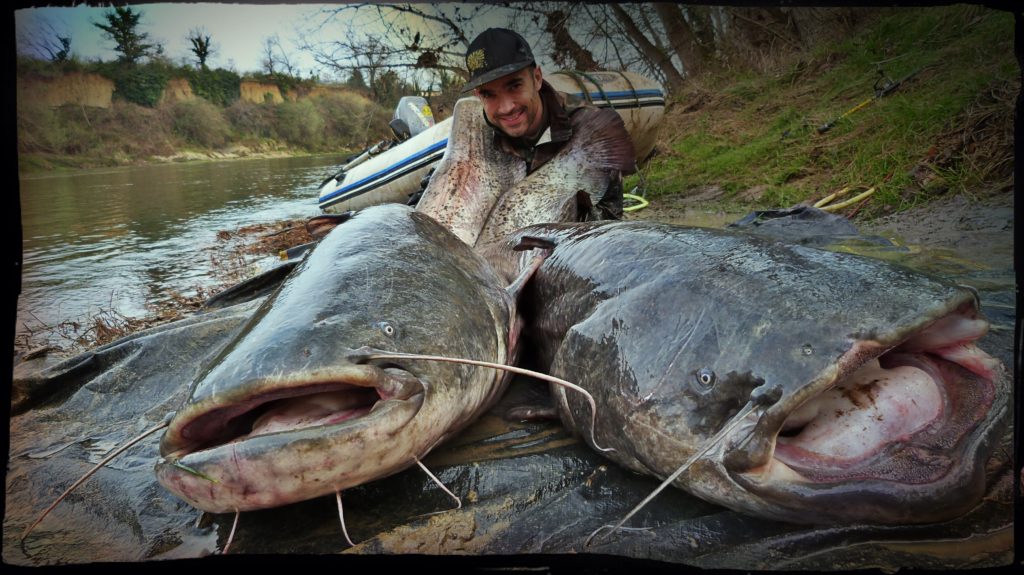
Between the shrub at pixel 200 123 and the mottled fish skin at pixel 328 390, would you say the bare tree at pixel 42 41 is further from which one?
the shrub at pixel 200 123

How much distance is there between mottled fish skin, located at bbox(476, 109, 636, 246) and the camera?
3.01 metres

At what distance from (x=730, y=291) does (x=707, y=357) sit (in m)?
0.16

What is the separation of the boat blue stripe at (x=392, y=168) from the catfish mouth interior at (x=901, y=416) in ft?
19.4

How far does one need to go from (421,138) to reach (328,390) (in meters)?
6.21

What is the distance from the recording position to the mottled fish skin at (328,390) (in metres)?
1.03

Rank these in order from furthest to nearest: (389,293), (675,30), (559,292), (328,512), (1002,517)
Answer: (675,30), (559,292), (389,293), (328,512), (1002,517)

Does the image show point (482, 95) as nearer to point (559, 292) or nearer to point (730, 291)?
point (559, 292)

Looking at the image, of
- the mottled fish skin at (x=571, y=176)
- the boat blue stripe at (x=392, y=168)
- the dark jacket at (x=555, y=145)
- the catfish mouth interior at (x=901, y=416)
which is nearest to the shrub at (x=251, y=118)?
the boat blue stripe at (x=392, y=168)

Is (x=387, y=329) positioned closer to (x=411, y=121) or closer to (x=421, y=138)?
(x=421, y=138)

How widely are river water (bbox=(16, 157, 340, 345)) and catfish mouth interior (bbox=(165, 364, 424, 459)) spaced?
589 millimetres

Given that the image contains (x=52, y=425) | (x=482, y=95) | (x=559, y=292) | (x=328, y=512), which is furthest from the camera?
(x=482, y=95)

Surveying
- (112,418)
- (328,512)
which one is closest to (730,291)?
(328,512)

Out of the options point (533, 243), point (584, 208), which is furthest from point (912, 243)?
point (533, 243)

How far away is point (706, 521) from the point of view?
107 centimetres
